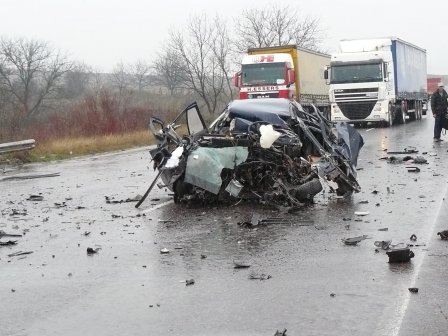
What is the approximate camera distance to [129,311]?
15.3ft

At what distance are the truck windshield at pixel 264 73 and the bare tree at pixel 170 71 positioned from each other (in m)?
25.5

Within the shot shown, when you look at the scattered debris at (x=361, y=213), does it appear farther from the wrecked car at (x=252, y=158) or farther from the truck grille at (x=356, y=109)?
the truck grille at (x=356, y=109)

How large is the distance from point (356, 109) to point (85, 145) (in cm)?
1198

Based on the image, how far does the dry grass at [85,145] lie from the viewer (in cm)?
2087

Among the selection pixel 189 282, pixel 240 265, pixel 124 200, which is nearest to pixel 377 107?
pixel 124 200

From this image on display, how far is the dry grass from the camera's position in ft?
68.5

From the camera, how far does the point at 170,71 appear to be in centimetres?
6425

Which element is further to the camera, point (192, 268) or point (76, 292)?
point (192, 268)

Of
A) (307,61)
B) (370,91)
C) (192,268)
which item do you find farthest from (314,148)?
(307,61)

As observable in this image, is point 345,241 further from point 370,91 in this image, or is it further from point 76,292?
point 370,91

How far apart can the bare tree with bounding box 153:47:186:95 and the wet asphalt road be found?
141 feet

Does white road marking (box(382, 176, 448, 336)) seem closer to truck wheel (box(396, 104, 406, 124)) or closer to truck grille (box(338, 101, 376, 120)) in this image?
truck grille (box(338, 101, 376, 120))

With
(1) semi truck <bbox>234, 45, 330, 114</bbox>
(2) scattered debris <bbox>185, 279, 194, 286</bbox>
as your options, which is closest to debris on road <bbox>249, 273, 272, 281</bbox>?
(2) scattered debris <bbox>185, 279, 194, 286</bbox>

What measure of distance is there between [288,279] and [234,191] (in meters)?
3.72
